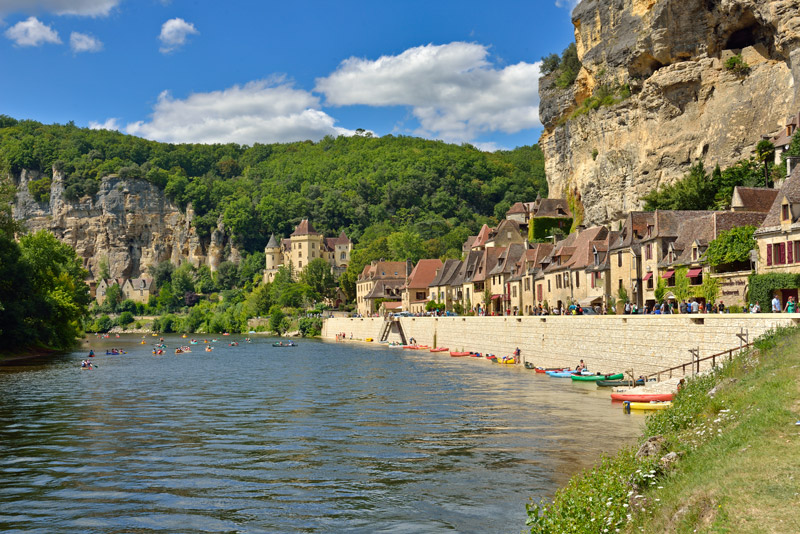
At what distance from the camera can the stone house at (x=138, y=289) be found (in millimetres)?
178250

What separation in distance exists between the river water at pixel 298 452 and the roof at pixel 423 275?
57695 millimetres

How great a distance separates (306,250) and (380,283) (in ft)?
199

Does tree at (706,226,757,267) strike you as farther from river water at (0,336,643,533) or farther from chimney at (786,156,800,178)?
river water at (0,336,643,533)

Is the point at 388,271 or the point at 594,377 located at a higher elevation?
the point at 388,271

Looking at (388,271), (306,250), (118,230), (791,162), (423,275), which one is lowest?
(423,275)

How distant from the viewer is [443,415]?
89.5ft

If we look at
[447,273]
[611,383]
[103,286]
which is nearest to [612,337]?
[611,383]

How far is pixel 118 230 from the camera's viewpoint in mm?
192375

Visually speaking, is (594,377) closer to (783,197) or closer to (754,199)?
(783,197)

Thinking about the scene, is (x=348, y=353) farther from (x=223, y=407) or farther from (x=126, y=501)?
(x=126, y=501)

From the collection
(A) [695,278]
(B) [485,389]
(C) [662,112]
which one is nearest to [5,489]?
(B) [485,389]

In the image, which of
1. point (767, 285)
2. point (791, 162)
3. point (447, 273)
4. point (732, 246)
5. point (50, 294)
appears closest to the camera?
Answer: point (767, 285)

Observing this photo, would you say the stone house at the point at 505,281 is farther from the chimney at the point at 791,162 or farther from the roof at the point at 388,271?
the roof at the point at 388,271

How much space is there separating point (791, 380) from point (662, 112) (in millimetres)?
53713
